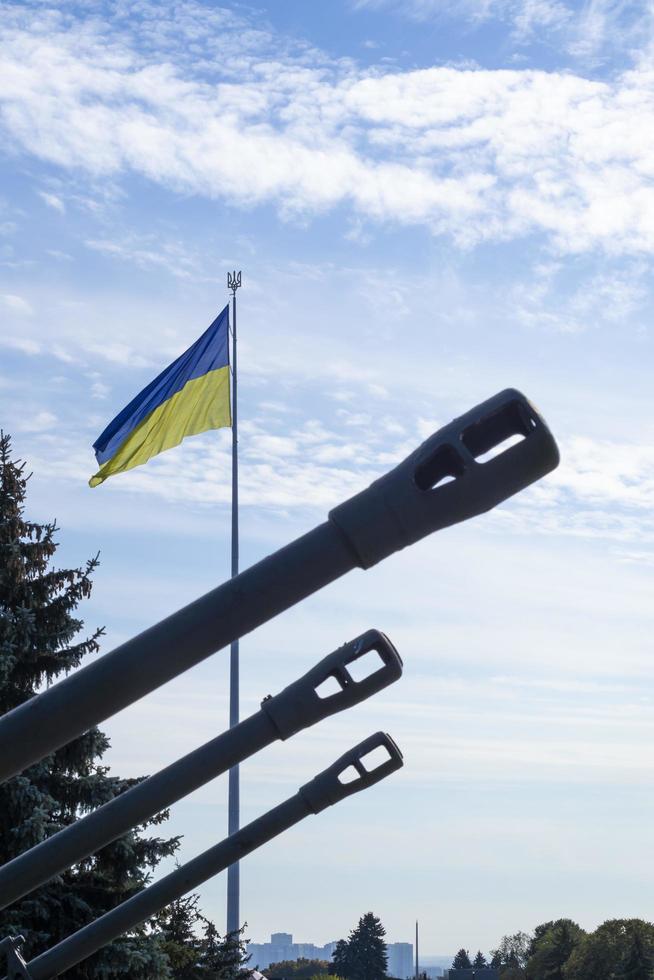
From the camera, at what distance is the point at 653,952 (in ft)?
219

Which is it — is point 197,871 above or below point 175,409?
below

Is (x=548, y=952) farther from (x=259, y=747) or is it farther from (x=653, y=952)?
(x=259, y=747)

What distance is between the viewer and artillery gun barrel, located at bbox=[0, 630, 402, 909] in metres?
5.32

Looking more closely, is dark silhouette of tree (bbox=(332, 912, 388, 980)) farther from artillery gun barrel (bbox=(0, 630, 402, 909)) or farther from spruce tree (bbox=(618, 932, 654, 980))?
artillery gun barrel (bbox=(0, 630, 402, 909))

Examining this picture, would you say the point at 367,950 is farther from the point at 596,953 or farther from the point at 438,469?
the point at 438,469

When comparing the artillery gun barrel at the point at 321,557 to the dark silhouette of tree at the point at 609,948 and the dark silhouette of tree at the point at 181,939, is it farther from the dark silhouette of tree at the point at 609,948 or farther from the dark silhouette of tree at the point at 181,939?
the dark silhouette of tree at the point at 609,948

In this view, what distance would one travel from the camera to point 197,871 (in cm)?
902

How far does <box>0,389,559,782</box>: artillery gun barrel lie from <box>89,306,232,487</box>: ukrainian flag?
11641 millimetres

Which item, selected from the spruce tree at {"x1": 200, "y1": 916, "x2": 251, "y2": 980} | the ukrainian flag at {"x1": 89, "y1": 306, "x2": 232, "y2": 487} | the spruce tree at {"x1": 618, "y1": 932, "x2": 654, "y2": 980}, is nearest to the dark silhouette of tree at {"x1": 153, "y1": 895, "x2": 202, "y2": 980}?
the spruce tree at {"x1": 200, "y1": 916, "x2": 251, "y2": 980}

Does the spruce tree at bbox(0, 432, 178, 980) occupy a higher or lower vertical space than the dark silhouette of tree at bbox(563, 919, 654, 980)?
lower

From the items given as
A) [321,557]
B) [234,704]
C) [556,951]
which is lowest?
[321,557]

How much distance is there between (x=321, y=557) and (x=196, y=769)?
130 inches

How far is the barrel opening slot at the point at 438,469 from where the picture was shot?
135 inches

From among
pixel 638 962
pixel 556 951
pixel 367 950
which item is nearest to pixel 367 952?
pixel 367 950
